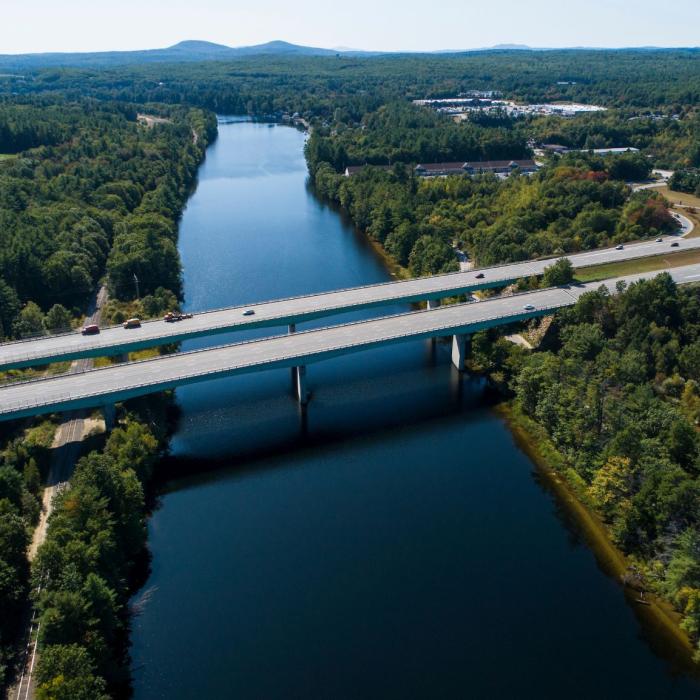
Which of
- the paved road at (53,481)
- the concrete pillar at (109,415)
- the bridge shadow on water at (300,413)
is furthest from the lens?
the bridge shadow on water at (300,413)

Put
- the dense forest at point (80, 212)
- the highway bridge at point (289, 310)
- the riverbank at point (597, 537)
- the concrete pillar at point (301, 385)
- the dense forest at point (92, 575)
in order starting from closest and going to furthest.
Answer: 1. the dense forest at point (92, 575)
2. the riverbank at point (597, 537)
3. the highway bridge at point (289, 310)
4. the concrete pillar at point (301, 385)
5. the dense forest at point (80, 212)

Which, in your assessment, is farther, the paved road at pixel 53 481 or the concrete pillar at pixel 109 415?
the concrete pillar at pixel 109 415

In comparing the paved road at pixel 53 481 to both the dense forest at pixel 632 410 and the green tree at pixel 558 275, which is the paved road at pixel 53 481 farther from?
the green tree at pixel 558 275

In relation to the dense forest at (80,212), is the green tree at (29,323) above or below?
below

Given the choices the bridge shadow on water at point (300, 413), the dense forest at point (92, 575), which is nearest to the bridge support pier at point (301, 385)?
the bridge shadow on water at point (300, 413)

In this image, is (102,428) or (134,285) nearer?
(102,428)

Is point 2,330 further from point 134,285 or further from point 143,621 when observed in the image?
point 143,621

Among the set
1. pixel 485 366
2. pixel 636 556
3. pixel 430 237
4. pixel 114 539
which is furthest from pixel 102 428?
pixel 430 237
